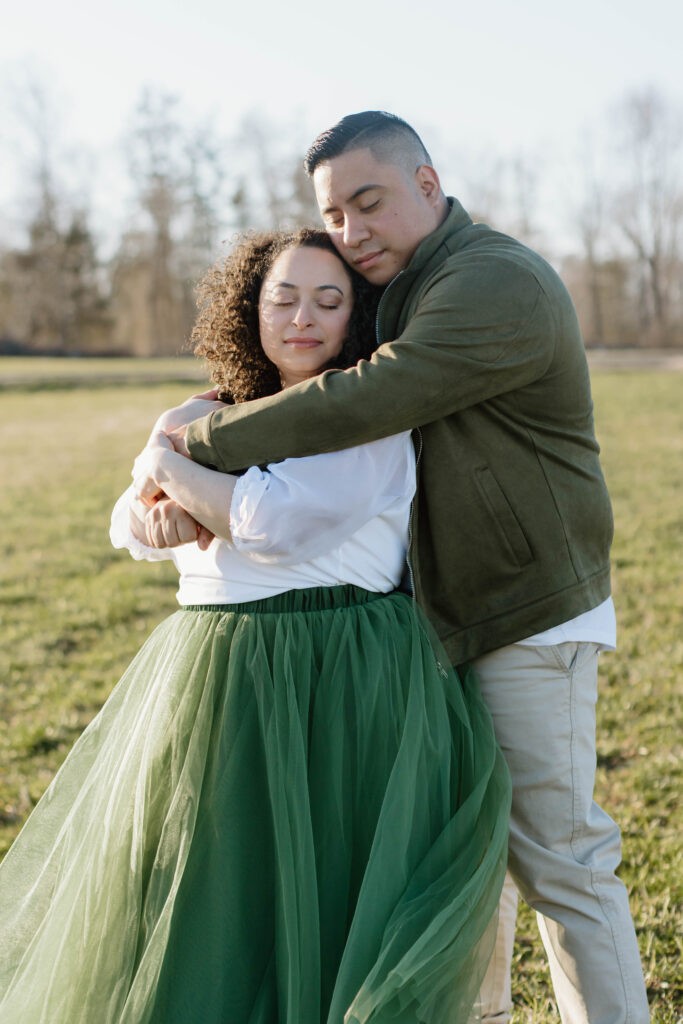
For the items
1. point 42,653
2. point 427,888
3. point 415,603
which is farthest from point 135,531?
point 42,653

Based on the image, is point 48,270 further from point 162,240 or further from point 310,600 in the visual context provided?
point 310,600

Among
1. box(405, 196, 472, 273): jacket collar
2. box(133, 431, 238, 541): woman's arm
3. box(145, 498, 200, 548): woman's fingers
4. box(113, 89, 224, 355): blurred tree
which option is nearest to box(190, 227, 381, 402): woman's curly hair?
box(405, 196, 472, 273): jacket collar

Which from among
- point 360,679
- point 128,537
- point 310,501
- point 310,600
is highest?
point 310,501

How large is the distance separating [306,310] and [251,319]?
204 millimetres

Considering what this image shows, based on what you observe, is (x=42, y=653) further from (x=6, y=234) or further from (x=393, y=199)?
(x=6, y=234)

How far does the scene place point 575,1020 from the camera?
7.54ft

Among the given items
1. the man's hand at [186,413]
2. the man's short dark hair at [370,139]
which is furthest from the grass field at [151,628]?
the man's short dark hair at [370,139]

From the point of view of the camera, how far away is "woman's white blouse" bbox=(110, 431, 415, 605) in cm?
199

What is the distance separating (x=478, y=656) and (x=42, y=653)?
3742 mm

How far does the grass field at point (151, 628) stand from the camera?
10.2 ft

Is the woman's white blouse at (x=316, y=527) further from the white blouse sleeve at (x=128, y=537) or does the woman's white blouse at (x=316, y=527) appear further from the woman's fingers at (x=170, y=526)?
the white blouse sleeve at (x=128, y=537)

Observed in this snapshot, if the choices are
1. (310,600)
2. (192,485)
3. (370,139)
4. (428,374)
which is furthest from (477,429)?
(370,139)

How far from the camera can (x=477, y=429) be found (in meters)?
2.12

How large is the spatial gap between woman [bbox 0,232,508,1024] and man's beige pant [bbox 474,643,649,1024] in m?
0.13
